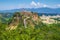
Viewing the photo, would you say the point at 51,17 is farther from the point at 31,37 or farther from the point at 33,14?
the point at 31,37

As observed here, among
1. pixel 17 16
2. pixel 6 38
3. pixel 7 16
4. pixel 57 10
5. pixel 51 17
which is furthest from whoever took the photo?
pixel 57 10

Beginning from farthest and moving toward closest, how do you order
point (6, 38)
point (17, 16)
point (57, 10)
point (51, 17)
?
point (57, 10), point (51, 17), point (17, 16), point (6, 38)

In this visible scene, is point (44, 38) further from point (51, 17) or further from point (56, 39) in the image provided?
point (51, 17)

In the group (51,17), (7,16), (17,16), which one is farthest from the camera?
(51,17)

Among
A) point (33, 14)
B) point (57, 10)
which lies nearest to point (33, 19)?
point (33, 14)

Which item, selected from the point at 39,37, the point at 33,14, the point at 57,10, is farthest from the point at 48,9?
the point at 39,37

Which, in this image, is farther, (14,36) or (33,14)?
(33,14)

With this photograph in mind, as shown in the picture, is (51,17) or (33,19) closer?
(33,19)

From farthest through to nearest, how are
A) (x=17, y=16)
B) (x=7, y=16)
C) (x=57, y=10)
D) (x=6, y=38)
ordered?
(x=57, y=10), (x=7, y=16), (x=17, y=16), (x=6, y=38)
